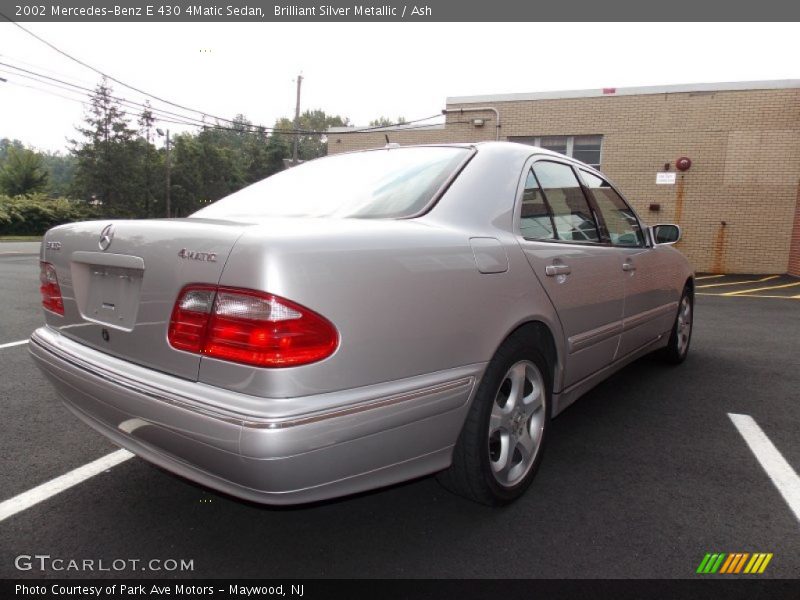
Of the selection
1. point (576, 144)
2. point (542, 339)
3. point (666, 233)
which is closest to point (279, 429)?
point (542, 339)

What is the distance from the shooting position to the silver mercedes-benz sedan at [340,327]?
160 cm

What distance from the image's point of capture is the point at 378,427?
172 cm

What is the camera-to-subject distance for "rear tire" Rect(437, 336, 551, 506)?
213 centimetres

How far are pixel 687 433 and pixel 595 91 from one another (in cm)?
1329

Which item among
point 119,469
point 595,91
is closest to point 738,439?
point 119,469

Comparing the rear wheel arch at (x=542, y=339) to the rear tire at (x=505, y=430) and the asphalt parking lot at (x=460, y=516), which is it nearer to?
the rear tire at (x=505, y=430)

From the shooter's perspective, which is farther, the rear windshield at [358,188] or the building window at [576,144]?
the building window at [576,144]

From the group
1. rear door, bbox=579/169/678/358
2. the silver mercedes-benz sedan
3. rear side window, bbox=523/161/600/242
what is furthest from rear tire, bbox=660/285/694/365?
the silver mercedes-benz sedan

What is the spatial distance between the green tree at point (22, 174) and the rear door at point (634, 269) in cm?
4315

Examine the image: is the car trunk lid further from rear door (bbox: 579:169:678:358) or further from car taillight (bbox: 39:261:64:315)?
rear door (bbox: 579:169:678:358)

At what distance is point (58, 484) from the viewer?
99.3 inches

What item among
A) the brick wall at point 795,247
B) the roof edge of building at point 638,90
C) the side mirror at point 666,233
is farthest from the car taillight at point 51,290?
the brick wall at point 795,247

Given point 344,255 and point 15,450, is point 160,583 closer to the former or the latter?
point 344,255

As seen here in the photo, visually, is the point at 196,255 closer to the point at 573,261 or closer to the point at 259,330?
the point at 259,330
